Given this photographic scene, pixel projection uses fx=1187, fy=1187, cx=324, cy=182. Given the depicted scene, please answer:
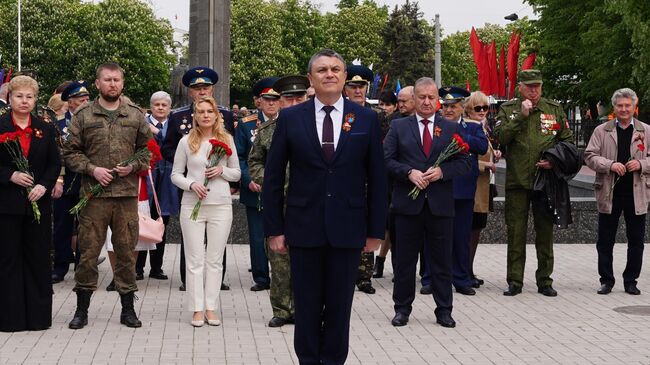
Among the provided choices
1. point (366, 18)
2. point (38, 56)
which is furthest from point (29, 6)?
point (366, 18)

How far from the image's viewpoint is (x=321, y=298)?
702 centimetres

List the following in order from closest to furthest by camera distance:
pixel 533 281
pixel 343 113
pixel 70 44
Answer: pixel 343 113 → pixel 533 281 → pixel 70 44

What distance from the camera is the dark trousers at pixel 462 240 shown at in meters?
12.0

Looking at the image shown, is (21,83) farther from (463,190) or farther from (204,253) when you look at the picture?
(463,190)

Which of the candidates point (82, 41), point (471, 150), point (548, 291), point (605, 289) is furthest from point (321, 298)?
point (82, 41)

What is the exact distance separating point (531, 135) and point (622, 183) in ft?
3.69

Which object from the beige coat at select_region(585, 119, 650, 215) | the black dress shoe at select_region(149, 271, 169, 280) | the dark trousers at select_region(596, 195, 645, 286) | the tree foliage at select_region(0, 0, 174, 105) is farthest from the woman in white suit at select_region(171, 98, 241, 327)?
the tree foliage at select_region(0, 0, 174, 105)

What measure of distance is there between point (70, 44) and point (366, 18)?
93.1 feet

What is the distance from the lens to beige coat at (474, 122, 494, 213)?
41.5 ft

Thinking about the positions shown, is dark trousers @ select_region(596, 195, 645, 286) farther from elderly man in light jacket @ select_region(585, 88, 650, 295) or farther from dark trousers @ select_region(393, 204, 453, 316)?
dark trousers @ select_region(393, 204, 453, 316)

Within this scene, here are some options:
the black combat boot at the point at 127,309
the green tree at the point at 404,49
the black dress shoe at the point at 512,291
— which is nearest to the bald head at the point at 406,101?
the black dress shoe at the point at 512,291

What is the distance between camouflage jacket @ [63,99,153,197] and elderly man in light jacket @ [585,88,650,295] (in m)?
4.96

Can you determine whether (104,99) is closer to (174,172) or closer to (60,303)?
(174,172)

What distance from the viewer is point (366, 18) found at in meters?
99.7
